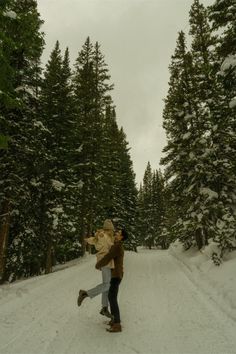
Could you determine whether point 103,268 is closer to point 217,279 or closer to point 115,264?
point 115,264

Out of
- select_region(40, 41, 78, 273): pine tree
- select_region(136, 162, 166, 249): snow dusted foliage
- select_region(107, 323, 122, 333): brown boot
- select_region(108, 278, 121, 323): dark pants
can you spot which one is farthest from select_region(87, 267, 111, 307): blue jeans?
select_region(136, 162, 166, 249): snow dusted foliage

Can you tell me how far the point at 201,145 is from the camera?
20.6 meters

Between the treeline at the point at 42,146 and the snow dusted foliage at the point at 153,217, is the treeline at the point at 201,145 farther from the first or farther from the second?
the snow dusted foliage at the point at 153,217

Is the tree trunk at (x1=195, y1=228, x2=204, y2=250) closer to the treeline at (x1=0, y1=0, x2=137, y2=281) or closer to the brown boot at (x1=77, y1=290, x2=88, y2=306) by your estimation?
the treeline at (x1=0, y1=0, x2=137, y2=281)

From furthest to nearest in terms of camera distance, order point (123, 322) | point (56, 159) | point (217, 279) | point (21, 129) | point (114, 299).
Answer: point (56, 159), point (21, 129), point (217, 279), point (123, 322), point (114, 299)

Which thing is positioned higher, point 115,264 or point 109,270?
point 115,264

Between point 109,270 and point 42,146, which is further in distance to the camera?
point 42,146

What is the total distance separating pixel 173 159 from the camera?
945 inches

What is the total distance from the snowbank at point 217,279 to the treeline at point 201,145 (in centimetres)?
67

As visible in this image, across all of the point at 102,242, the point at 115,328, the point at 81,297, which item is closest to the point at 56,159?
the point at 102,242

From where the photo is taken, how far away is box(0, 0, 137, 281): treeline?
1550 cm

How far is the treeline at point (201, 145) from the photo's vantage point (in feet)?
51.6

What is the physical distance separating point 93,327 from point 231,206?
44.7ft

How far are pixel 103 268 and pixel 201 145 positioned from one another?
1402 centimetres
